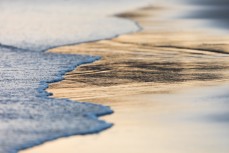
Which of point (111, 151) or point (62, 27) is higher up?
point (62, 27)

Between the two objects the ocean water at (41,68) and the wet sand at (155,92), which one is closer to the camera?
the wet sand at (155,92)

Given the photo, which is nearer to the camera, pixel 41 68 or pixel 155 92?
pixel 155 92

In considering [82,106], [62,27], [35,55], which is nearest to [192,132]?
[82,106]

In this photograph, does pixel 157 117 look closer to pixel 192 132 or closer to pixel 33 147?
pixel 192 132

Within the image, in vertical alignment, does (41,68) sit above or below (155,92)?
above
